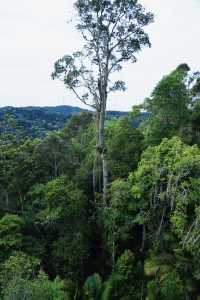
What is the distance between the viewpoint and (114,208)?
16.7m

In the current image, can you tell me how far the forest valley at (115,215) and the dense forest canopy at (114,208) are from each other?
0.14 feet

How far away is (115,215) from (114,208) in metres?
0.43

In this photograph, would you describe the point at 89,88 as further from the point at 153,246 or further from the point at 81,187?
the point at 153,246

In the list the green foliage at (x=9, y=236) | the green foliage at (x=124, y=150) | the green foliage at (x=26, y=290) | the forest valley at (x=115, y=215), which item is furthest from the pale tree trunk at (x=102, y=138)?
the green foliage at (x=26, y=290)

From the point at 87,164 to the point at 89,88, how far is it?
3.91 m

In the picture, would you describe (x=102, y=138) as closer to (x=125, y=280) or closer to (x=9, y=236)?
(x=9, y=236)

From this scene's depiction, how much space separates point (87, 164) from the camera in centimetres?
2095

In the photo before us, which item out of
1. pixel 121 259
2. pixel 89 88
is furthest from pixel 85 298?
pixel 89 88

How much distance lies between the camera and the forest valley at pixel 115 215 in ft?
48.2

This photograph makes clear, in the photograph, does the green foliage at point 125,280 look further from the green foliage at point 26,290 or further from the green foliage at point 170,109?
the green foliage at point 170,109

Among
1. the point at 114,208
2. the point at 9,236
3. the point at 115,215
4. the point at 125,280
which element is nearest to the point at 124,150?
the point at 114,208

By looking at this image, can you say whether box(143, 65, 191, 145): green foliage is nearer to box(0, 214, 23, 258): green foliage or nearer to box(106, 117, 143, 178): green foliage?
box(106, 117, 143, 178): green foliage

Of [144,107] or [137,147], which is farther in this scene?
[144,107]

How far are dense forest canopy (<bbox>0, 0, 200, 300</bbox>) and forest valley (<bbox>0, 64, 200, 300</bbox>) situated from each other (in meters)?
0.04
